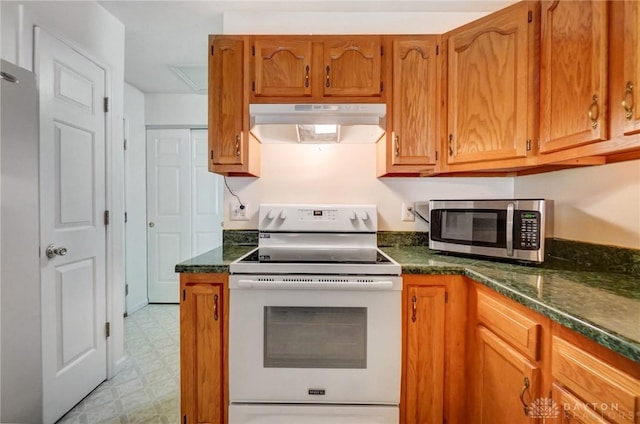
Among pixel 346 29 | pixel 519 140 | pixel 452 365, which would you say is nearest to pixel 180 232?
pixel 346 29

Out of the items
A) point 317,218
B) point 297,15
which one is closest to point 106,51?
point 297,15

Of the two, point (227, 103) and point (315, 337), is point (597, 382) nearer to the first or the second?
point (315, 337)

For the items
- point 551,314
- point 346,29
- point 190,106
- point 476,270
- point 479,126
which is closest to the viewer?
point 551,314

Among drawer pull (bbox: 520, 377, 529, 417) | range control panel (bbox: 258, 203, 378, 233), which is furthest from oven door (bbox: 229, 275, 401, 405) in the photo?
range control panel (bbox: 258, 203, 378, 233)

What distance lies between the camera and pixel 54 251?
1526 mm

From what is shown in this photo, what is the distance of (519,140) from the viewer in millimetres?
1373

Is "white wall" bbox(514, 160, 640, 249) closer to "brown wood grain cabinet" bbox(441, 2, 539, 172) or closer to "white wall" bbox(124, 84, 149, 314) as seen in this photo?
"brown wood grain cabinet" bbox(441, 2, 539, 172)

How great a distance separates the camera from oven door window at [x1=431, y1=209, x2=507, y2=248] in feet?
4.78

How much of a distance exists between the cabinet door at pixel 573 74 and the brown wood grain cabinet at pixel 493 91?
0.19 feet

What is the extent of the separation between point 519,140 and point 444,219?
0.54 meters

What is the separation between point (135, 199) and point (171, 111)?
104 cm

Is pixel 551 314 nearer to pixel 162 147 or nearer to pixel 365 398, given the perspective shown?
pixel 365 398

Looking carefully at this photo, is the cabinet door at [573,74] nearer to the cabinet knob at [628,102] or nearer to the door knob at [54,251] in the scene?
the cabinet knob at [628,102]

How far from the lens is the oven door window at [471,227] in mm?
1456
